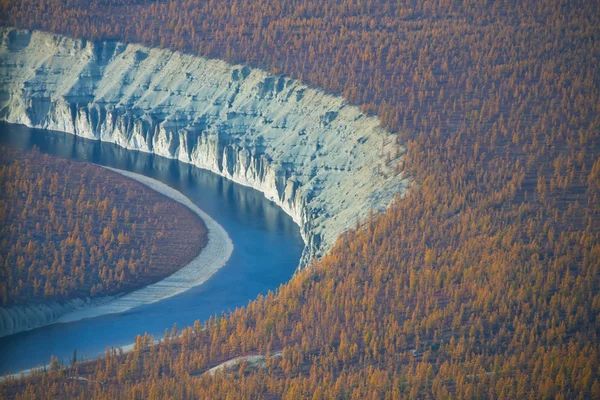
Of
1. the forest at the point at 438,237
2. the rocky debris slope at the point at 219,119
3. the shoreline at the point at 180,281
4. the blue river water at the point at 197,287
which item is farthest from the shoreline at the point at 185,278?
the forest at the point at 438,237

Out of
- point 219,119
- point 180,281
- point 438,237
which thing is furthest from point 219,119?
point 438,237

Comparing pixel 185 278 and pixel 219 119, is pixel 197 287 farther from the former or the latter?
pixel 219 119

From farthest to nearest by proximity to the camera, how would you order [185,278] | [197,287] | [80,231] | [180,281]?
[80,231] → [185,278] → [180,281] → [197,287]

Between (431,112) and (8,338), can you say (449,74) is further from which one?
(8,338)

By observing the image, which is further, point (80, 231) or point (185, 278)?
point (80, 231)

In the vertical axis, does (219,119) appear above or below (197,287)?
above

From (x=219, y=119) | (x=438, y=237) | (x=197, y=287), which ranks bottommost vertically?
(x=197, y=287)

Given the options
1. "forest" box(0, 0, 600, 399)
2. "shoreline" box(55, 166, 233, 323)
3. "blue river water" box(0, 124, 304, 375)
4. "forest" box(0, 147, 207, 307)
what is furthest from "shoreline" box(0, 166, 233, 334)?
"forest" box(0, 0, 600, 399)
